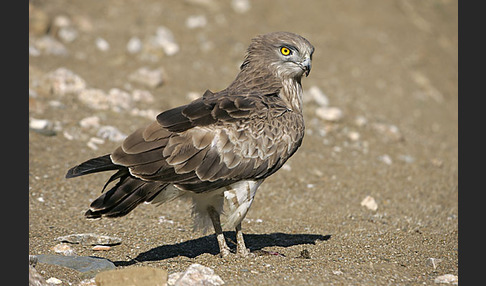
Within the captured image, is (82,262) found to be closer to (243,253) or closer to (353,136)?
(243,253)

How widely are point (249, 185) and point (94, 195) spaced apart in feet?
9.42

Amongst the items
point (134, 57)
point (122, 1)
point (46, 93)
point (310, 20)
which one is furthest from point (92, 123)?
point (310, 20)

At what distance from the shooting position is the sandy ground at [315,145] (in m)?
6.92

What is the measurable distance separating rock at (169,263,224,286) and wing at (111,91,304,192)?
90cm

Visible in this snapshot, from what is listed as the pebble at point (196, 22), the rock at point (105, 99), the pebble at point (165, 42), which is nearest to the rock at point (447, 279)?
the rock at point (105, 99)

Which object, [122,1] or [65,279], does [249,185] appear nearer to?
[65,279]

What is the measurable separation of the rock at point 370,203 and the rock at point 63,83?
207 inches

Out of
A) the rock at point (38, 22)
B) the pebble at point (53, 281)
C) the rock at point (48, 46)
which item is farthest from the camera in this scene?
the rock at point (38, 22)

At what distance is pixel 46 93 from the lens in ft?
37.3

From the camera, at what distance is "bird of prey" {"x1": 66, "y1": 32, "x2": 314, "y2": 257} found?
20.0ft

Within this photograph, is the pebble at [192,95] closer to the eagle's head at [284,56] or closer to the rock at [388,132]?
the rock at [388,132]

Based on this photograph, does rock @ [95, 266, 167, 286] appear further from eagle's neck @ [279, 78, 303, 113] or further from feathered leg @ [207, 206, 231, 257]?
eagle's neck @ [279, 78, 303, 113]

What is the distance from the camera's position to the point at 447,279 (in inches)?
241

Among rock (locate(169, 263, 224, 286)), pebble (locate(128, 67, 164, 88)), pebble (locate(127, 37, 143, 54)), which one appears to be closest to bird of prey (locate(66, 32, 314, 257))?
rock (locate(169, 263, 224, 286))
